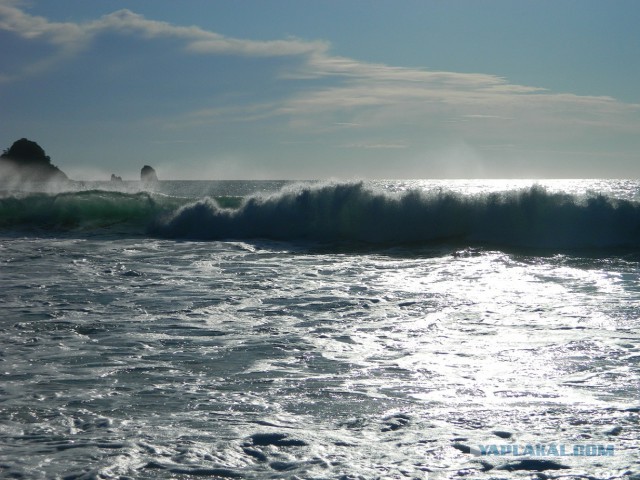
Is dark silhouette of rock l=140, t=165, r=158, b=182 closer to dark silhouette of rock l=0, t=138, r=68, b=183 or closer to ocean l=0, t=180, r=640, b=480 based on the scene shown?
dark silhouette of rock l=0, t=138, r=68, b=183

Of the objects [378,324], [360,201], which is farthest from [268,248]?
[378,324]

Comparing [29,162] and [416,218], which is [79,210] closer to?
[416,218]

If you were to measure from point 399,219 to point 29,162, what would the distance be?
62991 millimetres

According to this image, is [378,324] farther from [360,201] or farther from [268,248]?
[360,201]

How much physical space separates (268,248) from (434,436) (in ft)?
44.9

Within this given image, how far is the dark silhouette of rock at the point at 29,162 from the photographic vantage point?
73.7 metres

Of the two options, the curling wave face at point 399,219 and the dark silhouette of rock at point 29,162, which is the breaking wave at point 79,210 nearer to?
the curling wave face at point 399,219

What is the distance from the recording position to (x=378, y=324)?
8609 millimetres

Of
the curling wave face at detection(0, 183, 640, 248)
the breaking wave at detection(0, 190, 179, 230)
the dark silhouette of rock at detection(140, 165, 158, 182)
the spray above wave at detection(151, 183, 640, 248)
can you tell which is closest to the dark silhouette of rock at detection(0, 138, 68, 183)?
the dark silhouette of rock at detection(140, 165, 158, 182)

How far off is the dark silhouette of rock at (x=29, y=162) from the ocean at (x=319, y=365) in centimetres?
6227

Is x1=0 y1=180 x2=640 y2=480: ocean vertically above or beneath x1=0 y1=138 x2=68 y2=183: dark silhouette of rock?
beneath

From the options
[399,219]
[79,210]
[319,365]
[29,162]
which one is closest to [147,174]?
[29,162]

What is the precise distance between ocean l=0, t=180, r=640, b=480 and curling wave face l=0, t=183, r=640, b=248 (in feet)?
9.43

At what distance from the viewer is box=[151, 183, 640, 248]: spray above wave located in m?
19.5
